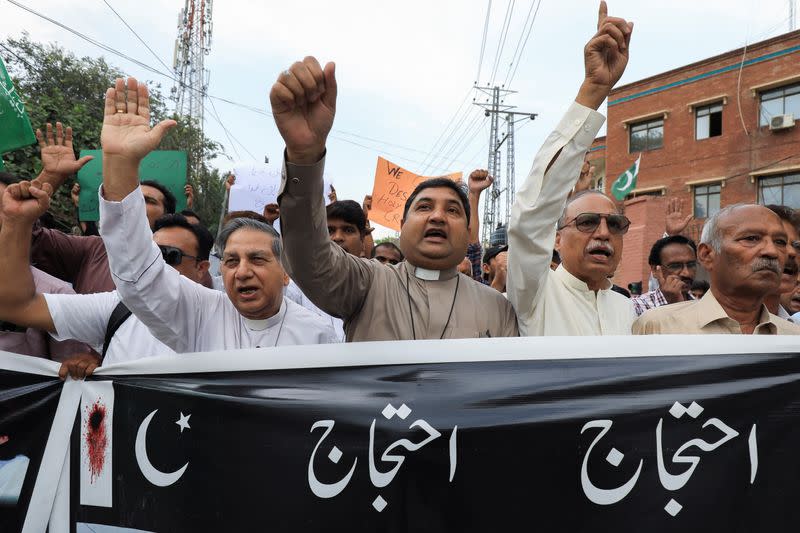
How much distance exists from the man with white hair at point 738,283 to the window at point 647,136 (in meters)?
22.7

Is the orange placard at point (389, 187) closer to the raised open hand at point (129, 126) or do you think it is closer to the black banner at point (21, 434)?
the raised open hand at point (129, 126)

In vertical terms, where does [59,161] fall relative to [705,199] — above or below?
below

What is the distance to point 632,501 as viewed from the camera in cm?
186

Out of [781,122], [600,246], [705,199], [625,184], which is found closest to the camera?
[600,246]

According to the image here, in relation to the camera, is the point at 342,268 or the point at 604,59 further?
the point at 604,59

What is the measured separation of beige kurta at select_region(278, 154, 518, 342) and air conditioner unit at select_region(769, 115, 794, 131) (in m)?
21.0

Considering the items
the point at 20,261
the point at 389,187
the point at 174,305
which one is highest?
the point at 389,187

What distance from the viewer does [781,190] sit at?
66.1ft

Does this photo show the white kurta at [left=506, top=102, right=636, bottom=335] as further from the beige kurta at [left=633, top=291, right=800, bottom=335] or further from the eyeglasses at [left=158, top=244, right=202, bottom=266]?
the eyeglasses at [left=158, top=244, right=202, bottom=266]

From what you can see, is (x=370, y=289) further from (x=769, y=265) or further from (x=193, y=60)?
(x=193, y=60)

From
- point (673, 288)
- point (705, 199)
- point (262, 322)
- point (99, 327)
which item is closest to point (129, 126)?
point (99, 327)

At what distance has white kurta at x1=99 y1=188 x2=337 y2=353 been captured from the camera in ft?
7.32

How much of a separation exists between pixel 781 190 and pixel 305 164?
21.9 meters

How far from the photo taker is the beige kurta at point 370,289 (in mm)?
1962
